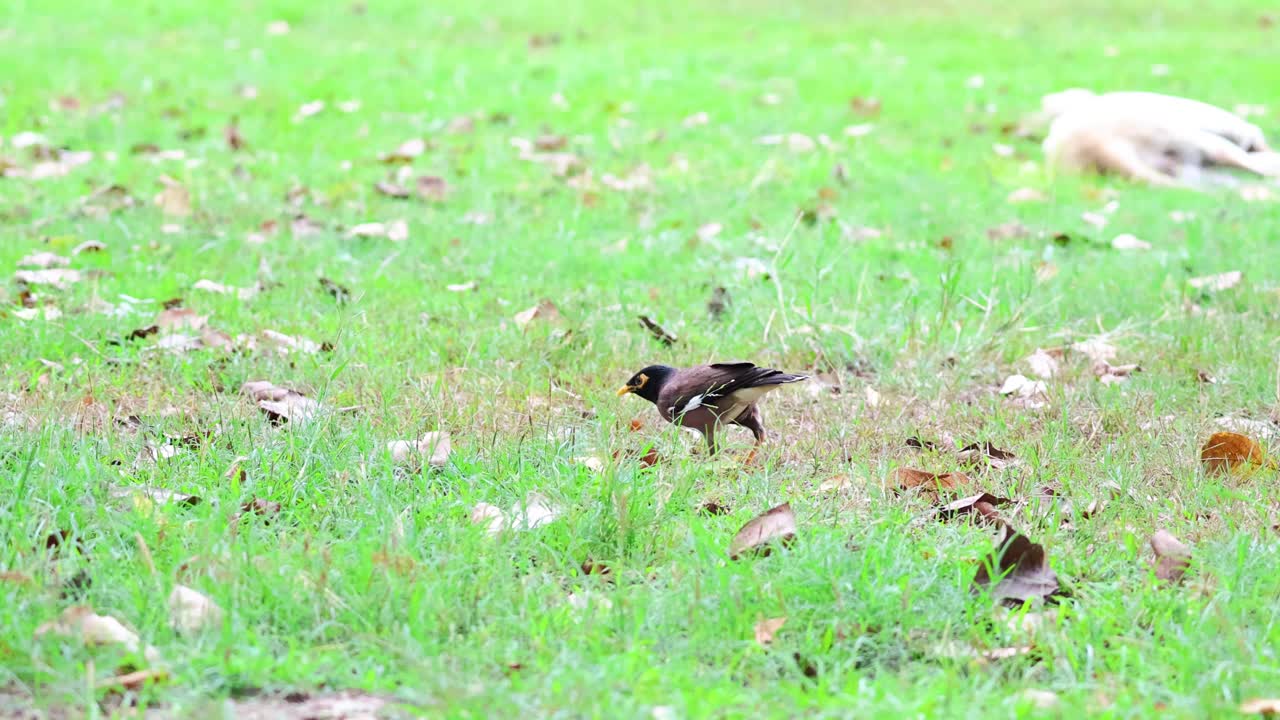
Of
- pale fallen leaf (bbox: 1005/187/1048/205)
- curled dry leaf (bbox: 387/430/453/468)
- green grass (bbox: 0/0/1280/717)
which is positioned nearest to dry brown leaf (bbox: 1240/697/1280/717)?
green grass (bbox: 0/0/1280/717)

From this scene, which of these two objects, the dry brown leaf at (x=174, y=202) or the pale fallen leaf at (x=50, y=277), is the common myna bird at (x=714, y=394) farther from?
the dry brown leaf at (x=174, y=202)

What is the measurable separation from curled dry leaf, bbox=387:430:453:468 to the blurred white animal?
5.33 metres

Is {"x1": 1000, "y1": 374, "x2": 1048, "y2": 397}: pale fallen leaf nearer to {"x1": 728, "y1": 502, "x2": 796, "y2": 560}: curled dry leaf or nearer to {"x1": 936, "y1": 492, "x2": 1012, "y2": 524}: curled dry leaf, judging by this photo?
{"x1": 936, "y1": 492, "x2": 1012, "y2": 524}: curled dry leaf

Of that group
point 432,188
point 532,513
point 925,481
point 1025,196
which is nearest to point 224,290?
point 432,188

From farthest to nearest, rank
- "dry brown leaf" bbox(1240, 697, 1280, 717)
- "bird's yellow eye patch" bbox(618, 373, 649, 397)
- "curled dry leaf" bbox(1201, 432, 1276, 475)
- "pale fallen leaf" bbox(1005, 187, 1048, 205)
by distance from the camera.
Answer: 1. "pale fallen leaf" bbox(1005, 187, 1048, 205)
2. "bird's yellow eye patch" bbox(618, 373, 649, 397)
3. "curled dry leaf" bbox(1201, 432, 1276, 475)
4. "dry brown leaf" bbox(1240, 697, 1280, 717)

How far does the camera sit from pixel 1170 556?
9.39ft

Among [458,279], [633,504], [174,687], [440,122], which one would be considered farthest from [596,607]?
[440,122]

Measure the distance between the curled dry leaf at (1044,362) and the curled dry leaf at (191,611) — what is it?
2957 mm

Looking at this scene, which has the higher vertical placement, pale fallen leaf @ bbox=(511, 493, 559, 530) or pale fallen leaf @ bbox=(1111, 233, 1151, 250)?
pale fallen leaf @ bbox=(511, 493, 559, 530)

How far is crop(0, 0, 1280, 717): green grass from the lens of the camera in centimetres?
246

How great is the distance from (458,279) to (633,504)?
2.72m

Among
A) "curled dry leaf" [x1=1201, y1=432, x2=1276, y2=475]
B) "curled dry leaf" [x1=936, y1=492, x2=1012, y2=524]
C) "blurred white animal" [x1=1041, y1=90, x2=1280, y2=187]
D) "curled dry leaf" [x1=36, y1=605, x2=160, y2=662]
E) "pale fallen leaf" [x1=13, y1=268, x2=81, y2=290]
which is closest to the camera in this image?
"curled dry leaf" [x1=36, y1=605, x2=160, y2=662]

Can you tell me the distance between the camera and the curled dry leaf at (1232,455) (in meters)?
3.52

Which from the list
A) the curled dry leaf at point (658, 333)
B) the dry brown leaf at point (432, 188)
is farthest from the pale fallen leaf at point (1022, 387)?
the dry brown leaf at point (432, 188)
